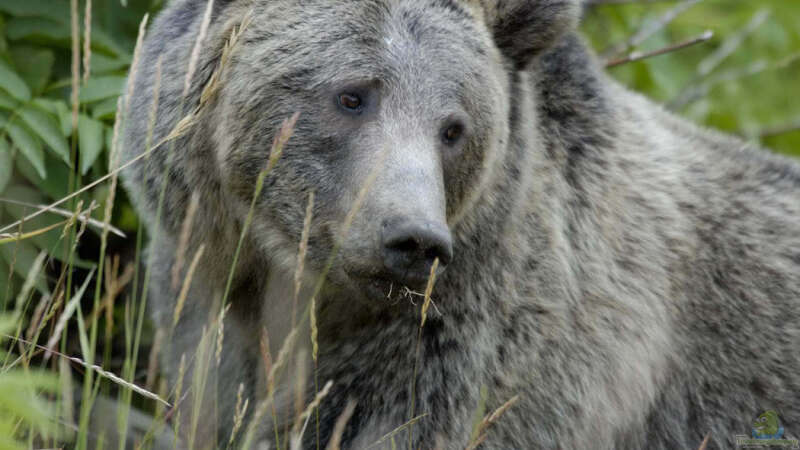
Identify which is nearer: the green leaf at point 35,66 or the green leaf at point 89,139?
the green leaf at point 89,139

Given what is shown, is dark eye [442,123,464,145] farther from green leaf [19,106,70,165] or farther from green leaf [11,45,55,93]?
green leaf [11,45,55,93]

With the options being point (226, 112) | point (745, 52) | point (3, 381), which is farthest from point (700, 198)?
point (745, 52)

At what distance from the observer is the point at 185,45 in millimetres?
3781

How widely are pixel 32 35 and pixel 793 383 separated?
382cm

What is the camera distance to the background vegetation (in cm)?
298

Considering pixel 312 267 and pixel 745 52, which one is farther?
pixel 745 52

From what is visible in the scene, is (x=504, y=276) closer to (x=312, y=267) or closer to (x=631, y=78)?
(x=312, y=267)

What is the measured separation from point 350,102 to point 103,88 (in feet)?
4.66

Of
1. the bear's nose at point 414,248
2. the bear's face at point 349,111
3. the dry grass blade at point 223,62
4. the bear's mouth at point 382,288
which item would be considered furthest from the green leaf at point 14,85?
the bear's nose at point 414,248

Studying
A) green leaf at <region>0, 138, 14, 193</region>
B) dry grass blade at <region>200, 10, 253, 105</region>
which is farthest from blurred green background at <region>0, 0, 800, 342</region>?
dry grass blade at <region>200, 10, 253, 105</region>

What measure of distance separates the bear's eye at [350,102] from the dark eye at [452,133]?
1.10 feet

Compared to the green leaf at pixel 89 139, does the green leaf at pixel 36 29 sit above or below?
above

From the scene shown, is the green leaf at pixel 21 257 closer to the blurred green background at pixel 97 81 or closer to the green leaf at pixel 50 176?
the blurred green background at pixel 97 81

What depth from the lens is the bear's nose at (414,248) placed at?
3.01 metres
